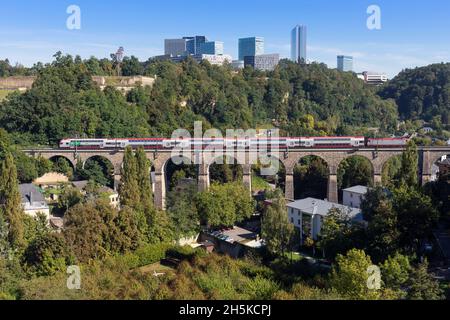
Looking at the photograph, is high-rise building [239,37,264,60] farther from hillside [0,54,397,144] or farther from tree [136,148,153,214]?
tree [136,148,153,214]

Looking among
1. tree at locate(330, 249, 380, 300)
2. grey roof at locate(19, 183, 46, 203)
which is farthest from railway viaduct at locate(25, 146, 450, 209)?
tree at locate(330, 249, 380, 300)

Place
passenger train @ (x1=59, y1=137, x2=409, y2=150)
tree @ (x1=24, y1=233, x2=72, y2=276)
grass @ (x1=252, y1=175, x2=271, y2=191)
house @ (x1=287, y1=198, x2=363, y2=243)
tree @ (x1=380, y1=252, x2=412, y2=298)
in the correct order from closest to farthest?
tree @ (x1=380, y1=252, x2=412, y2=298)
tree @ (x1=24, y1=233, x2=72, y2=276)
house @ (x1=287, y1=198, x2=363, y2=243)
passenger train @ (x1=59, y1=137, x2=409, y2=150)
grass @ (x1=252, y1=175, x2=271, y2=191)

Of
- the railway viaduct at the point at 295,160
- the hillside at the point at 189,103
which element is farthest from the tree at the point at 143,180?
the hillside at the point at 189,103

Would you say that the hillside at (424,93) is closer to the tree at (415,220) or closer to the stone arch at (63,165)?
→ the stone arch at (63,165)

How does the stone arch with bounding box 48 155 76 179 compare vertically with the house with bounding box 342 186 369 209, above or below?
above

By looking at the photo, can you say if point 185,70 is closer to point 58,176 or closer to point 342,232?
point 58,176
